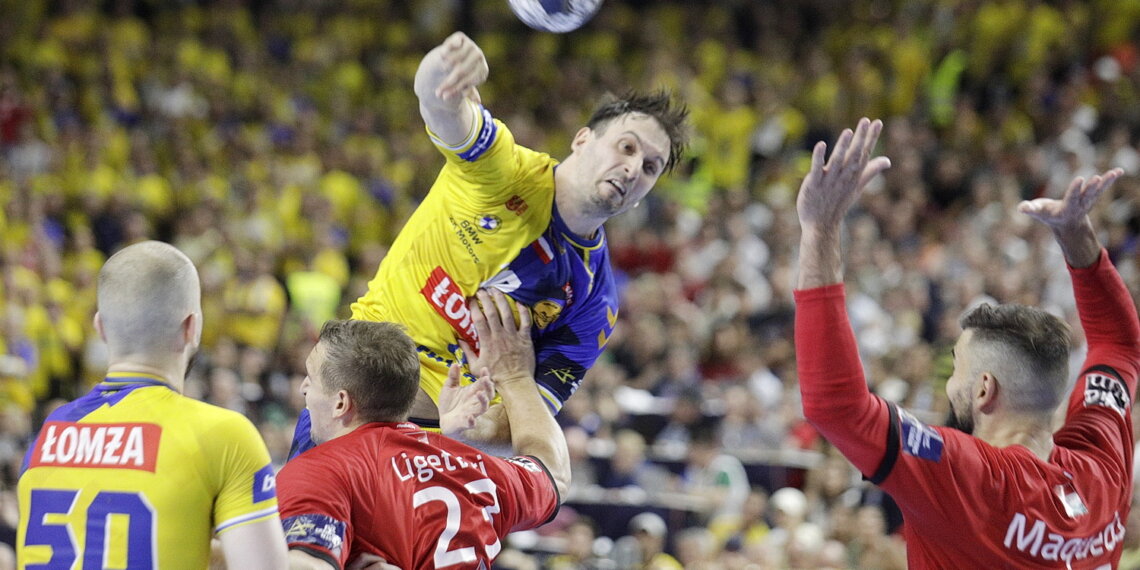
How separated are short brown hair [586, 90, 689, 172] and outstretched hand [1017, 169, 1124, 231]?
192 centimetres

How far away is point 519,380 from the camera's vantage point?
567 cm

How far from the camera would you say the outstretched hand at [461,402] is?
5.12 m

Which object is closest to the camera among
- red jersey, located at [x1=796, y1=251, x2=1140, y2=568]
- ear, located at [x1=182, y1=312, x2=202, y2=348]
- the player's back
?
red jersey, located at [x1=796, y1=251, x2=1140, y2=568]

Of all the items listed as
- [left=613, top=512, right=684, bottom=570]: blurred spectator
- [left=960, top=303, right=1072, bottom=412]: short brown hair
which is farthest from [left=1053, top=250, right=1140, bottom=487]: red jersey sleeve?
[left=613, top=512, right=684, bottom=570]: blurred spectator

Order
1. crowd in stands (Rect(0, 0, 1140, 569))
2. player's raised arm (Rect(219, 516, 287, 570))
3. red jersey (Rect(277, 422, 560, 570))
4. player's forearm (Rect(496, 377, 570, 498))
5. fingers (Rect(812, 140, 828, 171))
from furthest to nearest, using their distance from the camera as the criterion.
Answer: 1. crowd in stands (Rect(0, 0, 1140, 569))
2. player's forearm (Rect(496, 377, 570, 498))
3. red jersey (Rect(277, 422, 560, 570))
4. player's raised arm (Rect(219, 516, 287, 570))
5. fingers (Rect(812, 140, 828, 171))

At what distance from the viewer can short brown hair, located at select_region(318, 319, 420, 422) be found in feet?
15.0

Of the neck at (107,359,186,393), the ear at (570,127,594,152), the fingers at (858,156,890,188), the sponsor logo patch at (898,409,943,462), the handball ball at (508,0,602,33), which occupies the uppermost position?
the handball ball at (508,0,602,33)

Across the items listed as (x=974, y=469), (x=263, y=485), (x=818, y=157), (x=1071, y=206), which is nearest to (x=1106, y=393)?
(x=1071, y=206)

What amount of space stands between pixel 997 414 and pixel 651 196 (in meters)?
12.9

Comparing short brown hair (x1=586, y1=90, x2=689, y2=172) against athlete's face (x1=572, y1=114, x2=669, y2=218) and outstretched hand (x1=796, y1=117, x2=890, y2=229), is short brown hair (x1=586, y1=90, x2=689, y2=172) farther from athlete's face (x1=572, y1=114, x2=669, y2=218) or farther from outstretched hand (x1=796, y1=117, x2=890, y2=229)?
outstretched hand (x1=796, y1=117, x2=890, y2=229)

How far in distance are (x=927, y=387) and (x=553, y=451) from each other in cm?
856

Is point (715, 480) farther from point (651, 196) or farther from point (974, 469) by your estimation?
point (974, 469)

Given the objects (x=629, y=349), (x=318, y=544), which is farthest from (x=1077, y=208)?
(x=629, y=349)

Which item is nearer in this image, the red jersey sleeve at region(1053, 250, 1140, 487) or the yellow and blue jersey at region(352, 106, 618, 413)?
the red jersey sleeve at region(1053, 250, 1140, 487)
